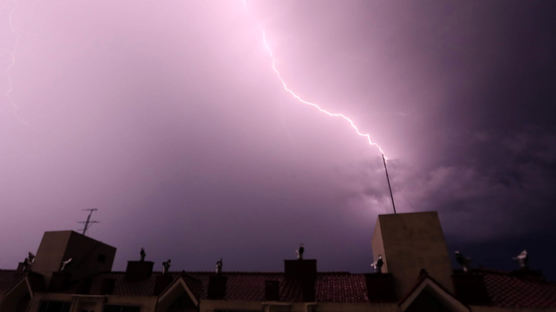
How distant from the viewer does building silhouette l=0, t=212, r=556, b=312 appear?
18406mm

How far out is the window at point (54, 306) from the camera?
27.2 meters

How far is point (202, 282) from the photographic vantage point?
26500mm

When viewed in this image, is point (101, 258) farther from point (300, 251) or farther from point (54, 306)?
point (300, 251)

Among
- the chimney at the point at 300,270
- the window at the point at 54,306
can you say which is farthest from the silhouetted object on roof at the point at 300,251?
the window at the point at 54,306

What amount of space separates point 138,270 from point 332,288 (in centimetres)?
2133

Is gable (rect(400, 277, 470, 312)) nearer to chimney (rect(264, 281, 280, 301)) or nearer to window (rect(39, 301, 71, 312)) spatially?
chimney (rect(264, 281, 280, 301))

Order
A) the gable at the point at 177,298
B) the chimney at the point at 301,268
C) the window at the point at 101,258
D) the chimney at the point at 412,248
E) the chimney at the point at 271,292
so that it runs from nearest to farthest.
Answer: the chimney at the point at 412,248
the chimney at the point at 271,292
the gable at the point at 177,298
the chimney at the point at 301,268
the window at the point at 101,258

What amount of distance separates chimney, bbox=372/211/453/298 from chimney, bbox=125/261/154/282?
24543mm

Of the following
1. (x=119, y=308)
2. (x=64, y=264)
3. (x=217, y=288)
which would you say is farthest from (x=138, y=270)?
(x=217, y=288)

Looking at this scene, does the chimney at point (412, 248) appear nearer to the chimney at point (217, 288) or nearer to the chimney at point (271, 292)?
the chimney at point (271, 292)

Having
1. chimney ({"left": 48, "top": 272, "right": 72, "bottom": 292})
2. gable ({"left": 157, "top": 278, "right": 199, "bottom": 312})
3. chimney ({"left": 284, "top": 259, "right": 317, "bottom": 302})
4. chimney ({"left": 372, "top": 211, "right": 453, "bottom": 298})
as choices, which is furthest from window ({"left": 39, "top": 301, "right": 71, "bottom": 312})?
chimney ({"left": 372, "top": 211, "right": 453, "bottom": 298})

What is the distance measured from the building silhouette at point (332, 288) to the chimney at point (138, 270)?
101 mm

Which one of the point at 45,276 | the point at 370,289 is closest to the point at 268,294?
the point at 370,289

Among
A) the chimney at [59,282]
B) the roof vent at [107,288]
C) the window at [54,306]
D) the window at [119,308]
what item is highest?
the chimney at [59,282]
